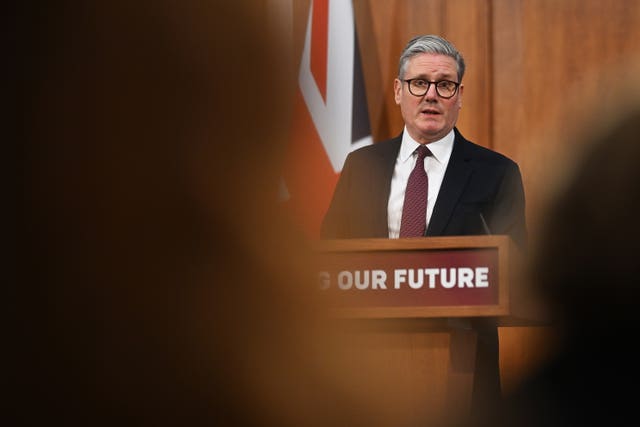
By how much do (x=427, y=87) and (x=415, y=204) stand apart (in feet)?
0.81

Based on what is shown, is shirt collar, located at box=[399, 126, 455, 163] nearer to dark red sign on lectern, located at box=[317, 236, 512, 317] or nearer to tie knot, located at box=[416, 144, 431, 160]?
tie knot, located at box=[416, 144, 431, 160]

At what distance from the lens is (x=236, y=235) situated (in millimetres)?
172

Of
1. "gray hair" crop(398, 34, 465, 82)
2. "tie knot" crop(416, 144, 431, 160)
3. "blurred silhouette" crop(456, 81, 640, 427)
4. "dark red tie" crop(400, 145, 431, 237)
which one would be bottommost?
"dark red tie" crop(400, 145, 431, 237)

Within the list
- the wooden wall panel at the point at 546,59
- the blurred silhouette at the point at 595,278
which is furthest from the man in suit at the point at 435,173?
the wooden wall panel at the point at 546,59

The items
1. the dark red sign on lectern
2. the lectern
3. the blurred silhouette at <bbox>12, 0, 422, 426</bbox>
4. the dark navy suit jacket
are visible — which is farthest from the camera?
the dark navy suit jacket

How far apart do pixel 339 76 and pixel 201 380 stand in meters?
2.28

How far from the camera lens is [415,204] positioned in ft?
4.11

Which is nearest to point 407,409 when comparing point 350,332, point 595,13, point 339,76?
point 350,332

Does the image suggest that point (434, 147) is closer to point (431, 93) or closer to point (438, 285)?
point (431, 93)

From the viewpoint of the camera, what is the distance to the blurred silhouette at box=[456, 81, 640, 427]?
22 centimetres

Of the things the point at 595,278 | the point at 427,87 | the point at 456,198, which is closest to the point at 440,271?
the point at 595,278

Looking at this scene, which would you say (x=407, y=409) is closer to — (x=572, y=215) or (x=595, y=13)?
(x=572, y=215)

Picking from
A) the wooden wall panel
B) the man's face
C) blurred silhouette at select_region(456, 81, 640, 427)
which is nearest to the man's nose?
the man's face

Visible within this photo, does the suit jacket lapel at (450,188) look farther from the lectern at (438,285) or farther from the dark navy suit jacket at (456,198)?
the lectern at (438,285)
